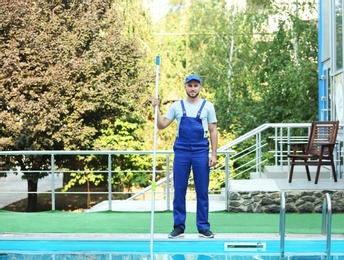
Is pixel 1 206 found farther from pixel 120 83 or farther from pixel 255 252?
pixel 255 252

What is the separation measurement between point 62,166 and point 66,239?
13.1m

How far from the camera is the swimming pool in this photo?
21.3ft

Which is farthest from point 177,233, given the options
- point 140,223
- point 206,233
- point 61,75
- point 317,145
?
point 61,75

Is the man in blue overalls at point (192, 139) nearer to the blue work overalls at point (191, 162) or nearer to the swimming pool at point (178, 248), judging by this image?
the blue work overalls at point (191, 162)

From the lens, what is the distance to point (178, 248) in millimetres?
6590

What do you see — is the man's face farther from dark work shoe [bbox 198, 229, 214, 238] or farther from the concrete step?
the concrete step

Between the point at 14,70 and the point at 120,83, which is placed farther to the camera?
the point at 120,83

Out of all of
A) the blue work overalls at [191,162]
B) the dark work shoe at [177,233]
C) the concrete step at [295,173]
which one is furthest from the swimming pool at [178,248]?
the concrete step at [295,173]

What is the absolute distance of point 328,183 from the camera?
9703 mm

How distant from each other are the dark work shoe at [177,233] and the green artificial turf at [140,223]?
60 cm

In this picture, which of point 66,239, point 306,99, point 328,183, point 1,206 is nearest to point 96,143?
point 1,206

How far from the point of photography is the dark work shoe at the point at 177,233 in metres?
6.69

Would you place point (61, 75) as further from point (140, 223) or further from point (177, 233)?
point (177, 233)

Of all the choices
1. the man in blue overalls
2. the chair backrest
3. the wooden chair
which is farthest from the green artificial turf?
the chair backrest
